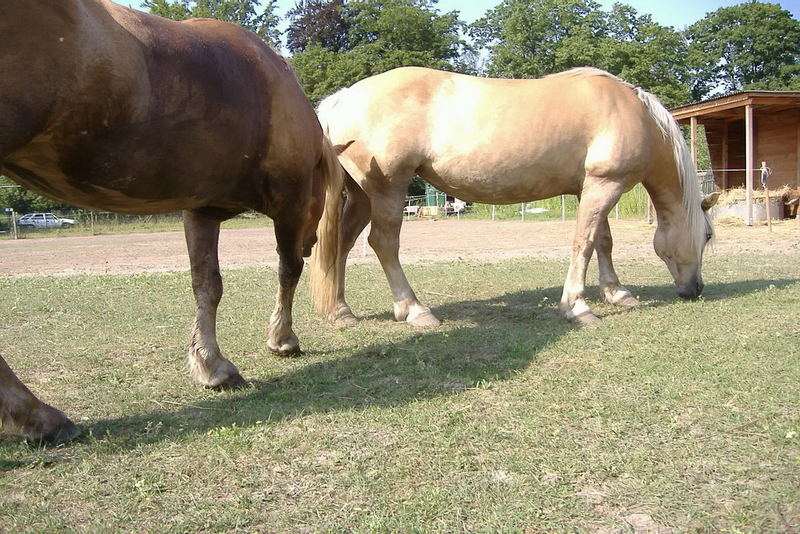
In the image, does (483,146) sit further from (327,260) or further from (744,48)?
(744,48)

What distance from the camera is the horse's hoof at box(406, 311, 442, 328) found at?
5992mm

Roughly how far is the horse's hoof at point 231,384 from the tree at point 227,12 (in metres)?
44.6

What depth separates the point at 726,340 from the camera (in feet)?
16.1

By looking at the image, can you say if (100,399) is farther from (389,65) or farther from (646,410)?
(389,65)

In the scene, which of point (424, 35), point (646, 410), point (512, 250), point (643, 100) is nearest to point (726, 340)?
point (646, 410)

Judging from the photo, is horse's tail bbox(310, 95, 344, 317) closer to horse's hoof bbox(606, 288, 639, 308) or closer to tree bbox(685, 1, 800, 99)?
horse's hoof bbox(606, 288, 639, 308)

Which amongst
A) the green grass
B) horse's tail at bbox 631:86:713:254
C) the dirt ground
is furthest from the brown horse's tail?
the dirt ground

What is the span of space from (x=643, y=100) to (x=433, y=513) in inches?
218

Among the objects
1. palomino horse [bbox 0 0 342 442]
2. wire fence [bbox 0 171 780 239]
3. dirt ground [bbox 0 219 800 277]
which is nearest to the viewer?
palomino horse [bbox 0 0 342 442]

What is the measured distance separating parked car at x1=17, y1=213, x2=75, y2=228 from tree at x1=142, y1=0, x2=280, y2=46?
15474 mm

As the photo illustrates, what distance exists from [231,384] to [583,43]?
167 ft

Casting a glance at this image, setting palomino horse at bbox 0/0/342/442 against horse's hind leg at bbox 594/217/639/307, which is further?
horse's hind leg at bbox 594/217/639/307

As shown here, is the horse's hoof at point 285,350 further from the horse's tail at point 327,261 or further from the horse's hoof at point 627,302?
the horse's hoof at point 627,302

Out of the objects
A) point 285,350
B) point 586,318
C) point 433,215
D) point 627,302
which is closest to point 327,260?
point 285,350
